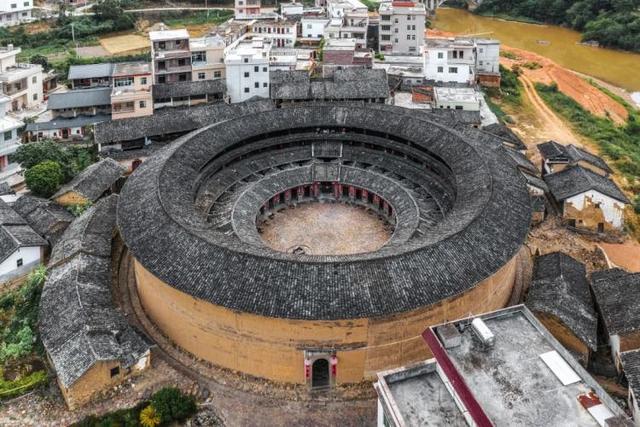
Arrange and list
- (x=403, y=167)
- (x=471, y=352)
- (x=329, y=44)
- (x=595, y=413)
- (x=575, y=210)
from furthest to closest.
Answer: (x=329, y=44) < (x=403, y=167) < (x=575, y=210) < (x=471, y=352) < (x=595, y=413)

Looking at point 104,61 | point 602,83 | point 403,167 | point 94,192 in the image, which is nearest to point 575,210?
point 403,167

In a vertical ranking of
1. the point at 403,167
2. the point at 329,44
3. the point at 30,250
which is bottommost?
the point at 30,250

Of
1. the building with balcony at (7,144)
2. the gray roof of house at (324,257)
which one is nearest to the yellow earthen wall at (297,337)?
the gray roof of house at (324,257)

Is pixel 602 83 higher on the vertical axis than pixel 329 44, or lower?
lower

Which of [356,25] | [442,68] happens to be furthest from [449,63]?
[356,25]

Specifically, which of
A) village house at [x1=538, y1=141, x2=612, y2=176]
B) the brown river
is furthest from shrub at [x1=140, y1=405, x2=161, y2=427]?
the brown river

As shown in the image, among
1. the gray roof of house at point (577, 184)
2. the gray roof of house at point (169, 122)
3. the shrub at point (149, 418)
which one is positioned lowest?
the shrub at point (149, 418)

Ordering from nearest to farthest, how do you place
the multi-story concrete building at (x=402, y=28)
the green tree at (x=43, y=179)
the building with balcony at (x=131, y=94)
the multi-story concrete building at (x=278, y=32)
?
1. the green tree at (x=43, y=179)
2. the building with balcony at (x=131, y=94)
3. the multi-story concrete building at (x=402, y=28)
4. the multi-story concrete building at (x=278, y=32)

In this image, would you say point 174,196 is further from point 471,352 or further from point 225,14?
point 225,14

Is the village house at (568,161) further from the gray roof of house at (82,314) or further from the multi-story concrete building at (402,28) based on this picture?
the gray roof of house at (82,314)
